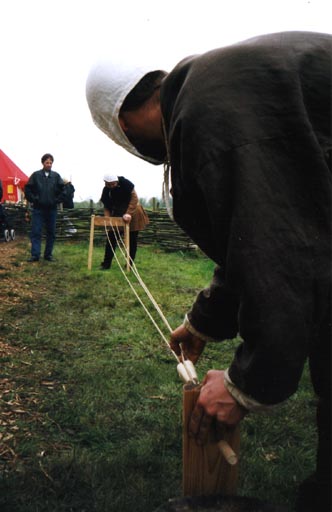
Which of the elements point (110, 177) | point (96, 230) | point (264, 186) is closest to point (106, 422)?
point (264, 186)

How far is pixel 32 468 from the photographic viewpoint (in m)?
2.31

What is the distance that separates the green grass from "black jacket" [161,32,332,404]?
1356 mm

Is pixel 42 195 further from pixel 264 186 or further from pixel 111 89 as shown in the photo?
pixel 264 186

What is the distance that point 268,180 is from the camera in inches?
40.5

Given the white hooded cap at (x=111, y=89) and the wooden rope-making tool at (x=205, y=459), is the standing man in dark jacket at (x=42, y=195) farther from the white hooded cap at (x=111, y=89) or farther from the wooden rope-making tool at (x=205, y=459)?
the wooden rope-making tool at (x=205, y=459)

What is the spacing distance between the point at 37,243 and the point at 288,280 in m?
8.55

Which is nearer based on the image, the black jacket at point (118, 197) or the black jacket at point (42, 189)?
the black jacket at point (118, 197)

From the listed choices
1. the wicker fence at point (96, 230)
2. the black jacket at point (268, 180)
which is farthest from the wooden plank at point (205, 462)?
the wicker fence at point (96, 230)

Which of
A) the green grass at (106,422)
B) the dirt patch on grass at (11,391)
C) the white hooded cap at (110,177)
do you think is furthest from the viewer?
the white hooded cap at (110,177)

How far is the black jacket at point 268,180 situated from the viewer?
102 cm

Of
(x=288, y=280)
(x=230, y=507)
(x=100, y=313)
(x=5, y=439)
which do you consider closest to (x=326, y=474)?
(x=230, y=507)

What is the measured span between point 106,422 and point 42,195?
690 centimetres

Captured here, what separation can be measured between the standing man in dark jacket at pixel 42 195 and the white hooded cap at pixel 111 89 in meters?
7.69

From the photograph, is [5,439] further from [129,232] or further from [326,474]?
[129,232]
